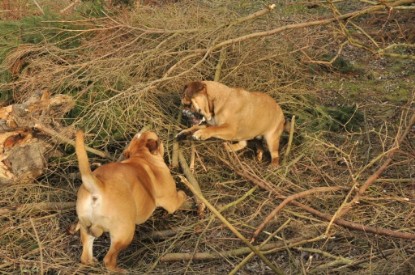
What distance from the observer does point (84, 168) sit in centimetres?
491

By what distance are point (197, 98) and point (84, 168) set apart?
265 cm

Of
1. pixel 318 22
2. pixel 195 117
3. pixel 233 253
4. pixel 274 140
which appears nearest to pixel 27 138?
pixel 195 117

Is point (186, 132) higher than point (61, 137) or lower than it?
lower

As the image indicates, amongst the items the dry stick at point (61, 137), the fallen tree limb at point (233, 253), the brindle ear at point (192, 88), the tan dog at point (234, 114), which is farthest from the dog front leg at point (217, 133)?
the fallen tree limb at point (233, 253)

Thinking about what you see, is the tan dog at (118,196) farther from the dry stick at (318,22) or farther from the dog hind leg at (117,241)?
the dry stick at (318,22)

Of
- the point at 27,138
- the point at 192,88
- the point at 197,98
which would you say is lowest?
the point at 27,138

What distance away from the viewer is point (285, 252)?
5965 mm

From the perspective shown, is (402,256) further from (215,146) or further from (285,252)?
(215,146)

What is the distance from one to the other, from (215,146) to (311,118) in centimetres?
200

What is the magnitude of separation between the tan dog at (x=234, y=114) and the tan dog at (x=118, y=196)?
1.13 metres

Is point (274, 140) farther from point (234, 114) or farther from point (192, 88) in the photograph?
point (192, 88)

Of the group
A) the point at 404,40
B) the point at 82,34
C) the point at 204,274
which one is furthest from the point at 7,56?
the point at 404,40

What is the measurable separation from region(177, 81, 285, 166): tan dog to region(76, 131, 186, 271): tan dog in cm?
113

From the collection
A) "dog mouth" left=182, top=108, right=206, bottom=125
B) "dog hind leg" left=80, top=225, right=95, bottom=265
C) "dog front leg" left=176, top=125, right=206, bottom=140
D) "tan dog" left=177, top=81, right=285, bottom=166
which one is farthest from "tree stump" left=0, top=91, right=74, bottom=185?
"dog hind leg" left=80, top=225, right=95, bottom=265
